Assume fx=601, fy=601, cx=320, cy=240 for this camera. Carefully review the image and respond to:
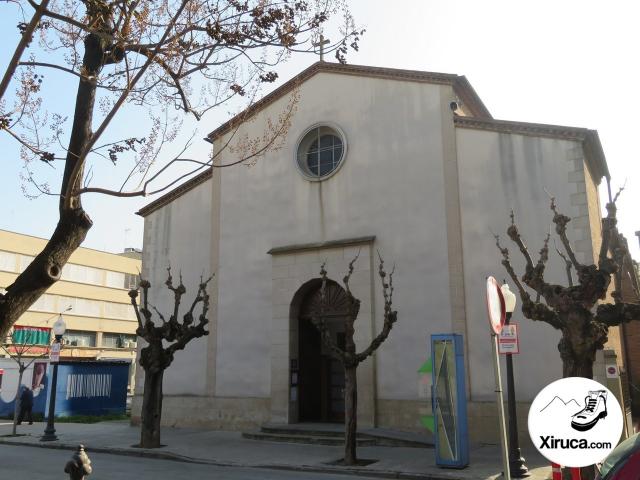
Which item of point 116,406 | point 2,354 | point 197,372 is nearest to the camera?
point 197,372

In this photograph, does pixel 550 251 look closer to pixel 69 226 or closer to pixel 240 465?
pixel 240 465

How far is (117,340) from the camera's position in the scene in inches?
2088

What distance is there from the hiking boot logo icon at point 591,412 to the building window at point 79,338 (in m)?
48.2

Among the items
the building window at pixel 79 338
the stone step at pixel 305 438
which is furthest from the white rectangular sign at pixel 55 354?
the building window at pixel 79 338

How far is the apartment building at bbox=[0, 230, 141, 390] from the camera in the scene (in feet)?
148

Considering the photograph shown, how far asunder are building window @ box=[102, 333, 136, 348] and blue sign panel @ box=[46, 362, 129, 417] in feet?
90.7

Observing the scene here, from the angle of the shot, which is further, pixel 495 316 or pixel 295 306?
pixel 295 306

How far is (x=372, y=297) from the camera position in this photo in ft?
54.9

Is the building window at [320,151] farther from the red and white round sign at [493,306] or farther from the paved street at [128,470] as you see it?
the red and white round sign at [493,306]

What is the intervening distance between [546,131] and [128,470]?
41.0 ft

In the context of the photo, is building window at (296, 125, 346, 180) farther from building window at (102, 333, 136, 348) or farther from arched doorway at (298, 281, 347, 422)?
building window at (102, 333, 136, 348)

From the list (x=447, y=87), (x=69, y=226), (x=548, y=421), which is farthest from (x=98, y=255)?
(x=548, y=421)

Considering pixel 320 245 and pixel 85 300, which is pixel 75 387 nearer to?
pixel 320 245

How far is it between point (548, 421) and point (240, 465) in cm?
1004
